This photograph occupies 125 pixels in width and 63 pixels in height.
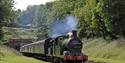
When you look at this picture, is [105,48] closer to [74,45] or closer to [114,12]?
[114,12]

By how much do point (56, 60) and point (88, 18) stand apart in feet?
112

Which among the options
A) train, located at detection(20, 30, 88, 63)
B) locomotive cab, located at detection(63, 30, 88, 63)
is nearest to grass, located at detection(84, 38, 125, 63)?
train, located at detection(20, 30, 88, 63)

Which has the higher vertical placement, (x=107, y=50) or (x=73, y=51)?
(x=73, y=51)

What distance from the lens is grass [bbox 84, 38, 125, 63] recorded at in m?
52.9

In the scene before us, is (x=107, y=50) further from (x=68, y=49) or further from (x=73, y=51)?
(x=68, y=49)

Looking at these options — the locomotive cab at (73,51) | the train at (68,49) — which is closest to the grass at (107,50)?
the train at (68,49)

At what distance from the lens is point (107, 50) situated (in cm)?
5962

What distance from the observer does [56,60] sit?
1476 inches

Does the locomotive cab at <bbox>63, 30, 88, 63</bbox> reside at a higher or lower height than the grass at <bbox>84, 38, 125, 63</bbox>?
higher

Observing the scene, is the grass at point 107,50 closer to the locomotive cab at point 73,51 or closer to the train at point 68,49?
the train at point 68,49

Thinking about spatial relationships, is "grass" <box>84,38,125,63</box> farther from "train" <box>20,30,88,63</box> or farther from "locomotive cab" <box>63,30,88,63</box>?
"locomotive cab" <box>63,30,88,63</box>

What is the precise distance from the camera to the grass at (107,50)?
52922 millimetres

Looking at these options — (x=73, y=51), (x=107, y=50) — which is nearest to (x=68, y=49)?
(x=73, y=51)

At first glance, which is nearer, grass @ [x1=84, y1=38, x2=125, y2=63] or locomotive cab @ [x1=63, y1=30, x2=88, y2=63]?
locomotive cab @ [x1=63, y1=30, x2=88, y2=63]
